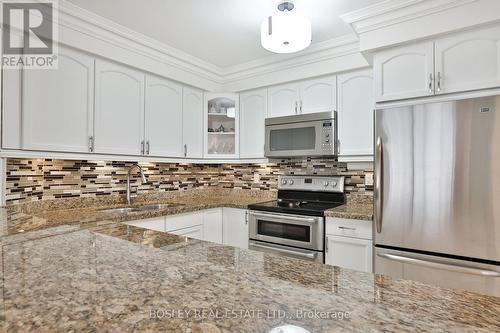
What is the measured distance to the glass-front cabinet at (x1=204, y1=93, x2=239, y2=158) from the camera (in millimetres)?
3264

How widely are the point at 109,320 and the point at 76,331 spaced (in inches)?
1.8

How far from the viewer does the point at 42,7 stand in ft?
6.41

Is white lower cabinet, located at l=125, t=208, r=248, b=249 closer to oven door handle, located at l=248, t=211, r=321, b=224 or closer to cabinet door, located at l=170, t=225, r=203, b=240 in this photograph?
cabinet door, located at l=170, t=225, r=203, b=240

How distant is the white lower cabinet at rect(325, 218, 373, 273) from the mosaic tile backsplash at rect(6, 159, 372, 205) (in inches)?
25.3

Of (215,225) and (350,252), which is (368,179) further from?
(215,225)

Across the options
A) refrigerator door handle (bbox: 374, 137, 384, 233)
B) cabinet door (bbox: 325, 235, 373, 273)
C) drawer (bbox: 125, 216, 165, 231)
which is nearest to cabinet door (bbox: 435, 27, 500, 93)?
refrigerator door handle (bbox: 374, 137, 384, 233)

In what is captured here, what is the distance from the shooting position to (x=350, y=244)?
2193 mm

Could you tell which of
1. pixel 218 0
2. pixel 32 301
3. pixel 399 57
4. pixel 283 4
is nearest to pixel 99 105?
pixel 218 0

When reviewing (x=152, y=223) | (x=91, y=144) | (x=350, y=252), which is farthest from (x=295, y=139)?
(x=91, y=144)

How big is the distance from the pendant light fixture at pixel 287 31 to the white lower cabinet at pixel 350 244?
1324mm

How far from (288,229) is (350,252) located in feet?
1.72

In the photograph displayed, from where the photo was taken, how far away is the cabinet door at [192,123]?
9.93 feet

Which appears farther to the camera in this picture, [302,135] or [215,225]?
[215,225]

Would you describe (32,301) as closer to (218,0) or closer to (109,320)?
(109,320)
